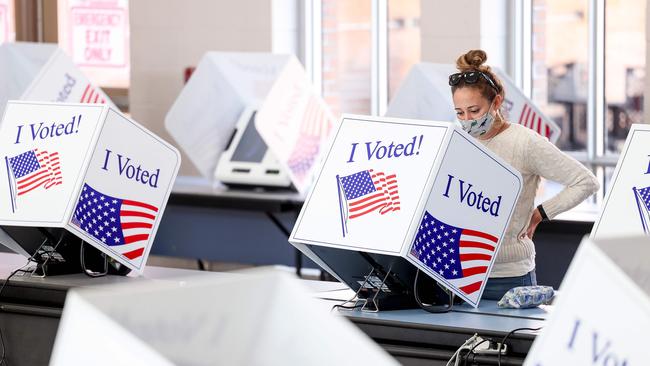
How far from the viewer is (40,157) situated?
3697 millimetres

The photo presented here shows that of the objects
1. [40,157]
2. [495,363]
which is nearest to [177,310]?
[495,363]

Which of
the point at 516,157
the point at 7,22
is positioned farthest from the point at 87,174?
the point at 7,22

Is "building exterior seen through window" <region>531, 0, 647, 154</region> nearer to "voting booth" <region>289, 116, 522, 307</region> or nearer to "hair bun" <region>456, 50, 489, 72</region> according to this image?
"hair bun" <region>456, 50, 489, 72</region>

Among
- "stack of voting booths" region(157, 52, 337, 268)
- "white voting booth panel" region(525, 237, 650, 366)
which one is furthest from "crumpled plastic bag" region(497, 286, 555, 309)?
"stack of voting booths" region(157, 52, 337, 268)

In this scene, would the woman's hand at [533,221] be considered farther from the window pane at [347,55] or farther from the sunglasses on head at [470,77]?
the window pane at [347,55]

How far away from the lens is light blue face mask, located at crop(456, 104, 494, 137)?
10.9ft

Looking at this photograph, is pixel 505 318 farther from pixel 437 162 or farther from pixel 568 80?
pixel 568 80

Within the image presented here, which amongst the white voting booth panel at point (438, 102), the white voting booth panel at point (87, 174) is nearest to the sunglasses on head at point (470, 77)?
the white voting booth panel at point (87, 174)

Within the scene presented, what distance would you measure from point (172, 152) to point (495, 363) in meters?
1.39

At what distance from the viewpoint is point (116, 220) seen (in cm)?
369

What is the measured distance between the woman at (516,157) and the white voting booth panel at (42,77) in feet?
9.61

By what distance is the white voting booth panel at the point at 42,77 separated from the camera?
617cm

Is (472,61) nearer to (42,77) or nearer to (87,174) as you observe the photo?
(87,174)

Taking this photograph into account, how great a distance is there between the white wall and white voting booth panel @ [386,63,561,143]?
77.2 inches
